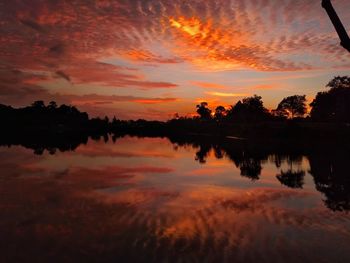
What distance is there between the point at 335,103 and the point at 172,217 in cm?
10372

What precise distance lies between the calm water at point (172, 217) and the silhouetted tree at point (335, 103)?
71872 millimetres

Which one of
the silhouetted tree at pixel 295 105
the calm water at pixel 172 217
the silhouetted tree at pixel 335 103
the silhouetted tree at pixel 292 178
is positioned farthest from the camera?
the silhouetted tree at pixel 295 105

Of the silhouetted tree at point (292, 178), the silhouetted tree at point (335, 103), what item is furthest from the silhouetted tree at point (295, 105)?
the silhouetted tree at point (292, 178)

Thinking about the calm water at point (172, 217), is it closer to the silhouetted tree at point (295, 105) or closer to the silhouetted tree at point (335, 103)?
the silhouetted tree at point (335, 103)

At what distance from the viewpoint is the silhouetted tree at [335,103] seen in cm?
10088

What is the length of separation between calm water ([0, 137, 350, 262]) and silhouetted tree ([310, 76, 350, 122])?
2830 inches

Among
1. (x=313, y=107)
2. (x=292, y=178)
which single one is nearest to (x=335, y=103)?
(x=313, y=107)

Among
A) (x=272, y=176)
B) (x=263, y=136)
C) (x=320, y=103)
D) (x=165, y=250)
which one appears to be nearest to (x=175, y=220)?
(x=165, y=250)

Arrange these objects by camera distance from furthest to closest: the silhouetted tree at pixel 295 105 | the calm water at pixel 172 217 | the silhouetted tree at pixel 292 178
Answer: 1. the silhouetted tree at pixel 295 105
2. the silhouetted tree at pixel 292 178
3. the calm water at pixel 172 217

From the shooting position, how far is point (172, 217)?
19.2 meters

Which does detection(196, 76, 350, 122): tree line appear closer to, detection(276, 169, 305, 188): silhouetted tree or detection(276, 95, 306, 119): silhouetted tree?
detection(276, 95, 306, 119): silhouetted tree

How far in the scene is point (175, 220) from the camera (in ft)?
61.1

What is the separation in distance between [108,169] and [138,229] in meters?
22.6

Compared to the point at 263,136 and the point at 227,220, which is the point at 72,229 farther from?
the point at 263,136
